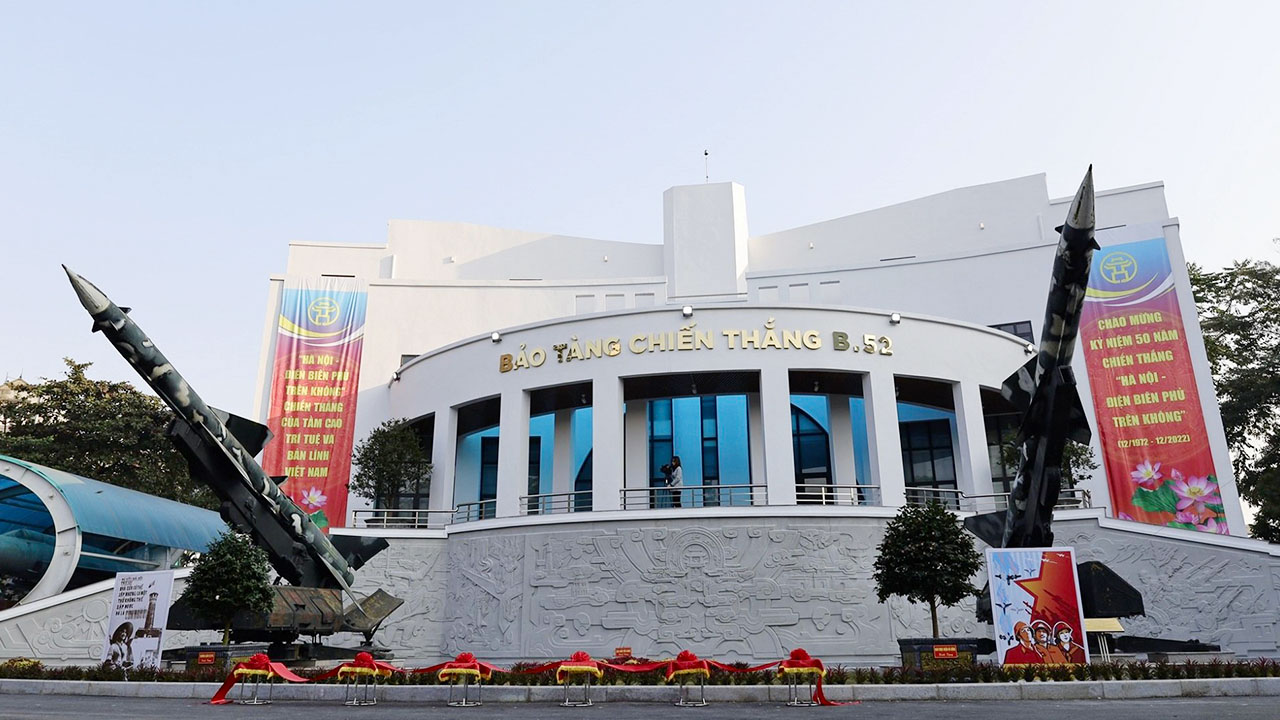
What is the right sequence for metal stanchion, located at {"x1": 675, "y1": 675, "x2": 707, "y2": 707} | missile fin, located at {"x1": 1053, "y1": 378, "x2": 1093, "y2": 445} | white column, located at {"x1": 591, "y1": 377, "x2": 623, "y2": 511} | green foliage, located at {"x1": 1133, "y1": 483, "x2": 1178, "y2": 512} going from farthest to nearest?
1. green foliage, located at {"x1": 1133, "y1": 483, "x2": 1178, "y2": 512}
2. white column, located at {"x1": 591, "y1": 377, "x2": 623, "y2": 511}
3. missile fin, located at {"x1": 1053, "y1": 378, "x2": 1093, "y2": 445}
4. metal stanchion, located at {"x1": 675, "y1": 675, "x2": 707, "y2": 707}

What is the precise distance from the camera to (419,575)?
75.7 feet

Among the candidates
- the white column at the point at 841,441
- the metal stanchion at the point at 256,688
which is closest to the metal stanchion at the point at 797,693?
the metal stanchion at the point at 256,688

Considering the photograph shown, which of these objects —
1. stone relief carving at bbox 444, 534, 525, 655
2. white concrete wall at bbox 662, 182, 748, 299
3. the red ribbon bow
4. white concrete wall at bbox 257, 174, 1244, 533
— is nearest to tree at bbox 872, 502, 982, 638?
stone relief carving at bbox 444, 534, 525, 655

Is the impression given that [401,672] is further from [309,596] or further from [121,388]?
[121,388]

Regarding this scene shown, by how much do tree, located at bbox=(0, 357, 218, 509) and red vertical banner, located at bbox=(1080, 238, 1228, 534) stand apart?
31.1 meters

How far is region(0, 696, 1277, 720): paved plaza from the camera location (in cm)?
934

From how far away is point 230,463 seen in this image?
56.9ft

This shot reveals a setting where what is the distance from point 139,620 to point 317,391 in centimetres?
1650

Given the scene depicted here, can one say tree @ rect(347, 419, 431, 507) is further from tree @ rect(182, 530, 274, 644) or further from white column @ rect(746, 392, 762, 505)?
tree @ rect(182, 530, 274, 644)

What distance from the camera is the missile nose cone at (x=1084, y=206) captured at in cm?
1268

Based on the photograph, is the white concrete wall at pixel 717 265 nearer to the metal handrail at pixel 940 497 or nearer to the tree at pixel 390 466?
the tree at pixel 390 466

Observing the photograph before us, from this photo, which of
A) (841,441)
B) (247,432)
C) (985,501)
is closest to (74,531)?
(247,432)

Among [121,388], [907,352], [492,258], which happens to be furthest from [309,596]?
[121,388]

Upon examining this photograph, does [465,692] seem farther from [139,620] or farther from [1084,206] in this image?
[1084,206]
